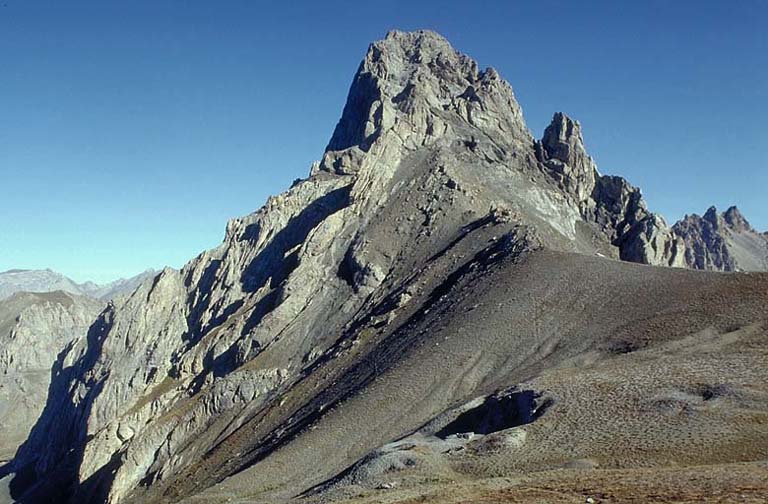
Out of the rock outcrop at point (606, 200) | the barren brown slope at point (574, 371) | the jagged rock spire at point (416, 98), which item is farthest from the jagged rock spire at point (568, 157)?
the barren brown slope at point (574, 371)

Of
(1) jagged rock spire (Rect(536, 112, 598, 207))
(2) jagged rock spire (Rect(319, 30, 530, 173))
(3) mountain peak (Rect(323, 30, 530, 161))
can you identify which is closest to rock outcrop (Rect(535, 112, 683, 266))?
(1) jagged rock spire (Rect(536, 112, 598, 207))

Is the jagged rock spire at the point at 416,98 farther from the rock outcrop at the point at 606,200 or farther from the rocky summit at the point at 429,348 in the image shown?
the rock outcrop at the point at 606,200

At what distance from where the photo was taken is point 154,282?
435ft

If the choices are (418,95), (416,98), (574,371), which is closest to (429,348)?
(574,371)

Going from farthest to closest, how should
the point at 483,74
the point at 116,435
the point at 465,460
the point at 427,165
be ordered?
the point at 483,74
the point at 427,165
the point at 116,435
the point at 465,460

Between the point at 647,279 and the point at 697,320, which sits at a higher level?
the point at 647,279

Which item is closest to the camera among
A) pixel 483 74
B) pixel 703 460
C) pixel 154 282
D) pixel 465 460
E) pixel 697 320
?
pixel 703 460

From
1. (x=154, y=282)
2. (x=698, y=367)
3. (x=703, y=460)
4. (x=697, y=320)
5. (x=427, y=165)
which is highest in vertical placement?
(x=427, y=165)

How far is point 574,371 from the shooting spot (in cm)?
5128

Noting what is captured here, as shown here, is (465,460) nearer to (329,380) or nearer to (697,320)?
(697,320)

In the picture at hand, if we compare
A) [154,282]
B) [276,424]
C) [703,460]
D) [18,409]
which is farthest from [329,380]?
[18,409]

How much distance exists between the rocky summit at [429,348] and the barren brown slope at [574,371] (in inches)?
9.9

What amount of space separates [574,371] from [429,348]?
747 inches

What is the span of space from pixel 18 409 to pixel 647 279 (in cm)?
19088
